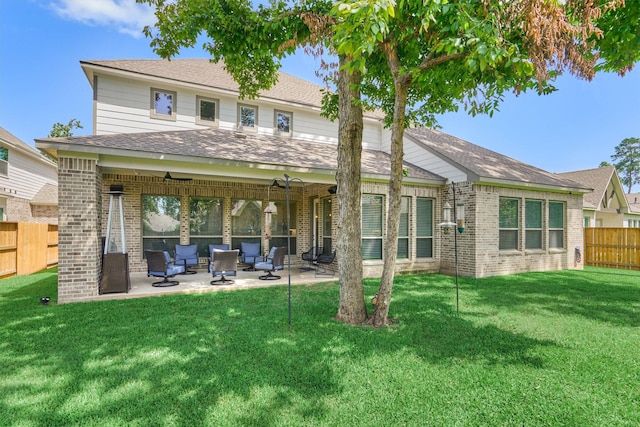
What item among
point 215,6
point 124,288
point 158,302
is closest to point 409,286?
point 158,302

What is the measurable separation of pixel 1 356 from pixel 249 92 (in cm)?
741

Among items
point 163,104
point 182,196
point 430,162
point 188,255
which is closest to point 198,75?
point 163,104

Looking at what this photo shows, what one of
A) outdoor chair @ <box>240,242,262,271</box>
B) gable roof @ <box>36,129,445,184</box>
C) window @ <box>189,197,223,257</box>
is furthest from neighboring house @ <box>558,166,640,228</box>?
window @ <box>189,197,223,257</box>

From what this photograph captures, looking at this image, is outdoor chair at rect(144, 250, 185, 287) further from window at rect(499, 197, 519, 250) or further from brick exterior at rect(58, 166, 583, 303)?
window at rect(499, 197, 519, 250)

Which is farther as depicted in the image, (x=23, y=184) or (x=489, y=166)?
(x=23, y=184)

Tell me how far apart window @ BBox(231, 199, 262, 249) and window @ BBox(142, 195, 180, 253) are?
6.04 ft

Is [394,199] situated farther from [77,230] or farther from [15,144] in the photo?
[15,144]

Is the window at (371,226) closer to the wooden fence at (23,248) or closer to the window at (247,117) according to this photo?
the window at (247,117)

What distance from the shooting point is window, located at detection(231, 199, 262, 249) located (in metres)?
11.3

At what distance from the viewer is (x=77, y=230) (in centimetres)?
652

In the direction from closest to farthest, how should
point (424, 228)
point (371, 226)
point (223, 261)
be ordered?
point (223, 261) < point (371, 226) < point (424, 228)

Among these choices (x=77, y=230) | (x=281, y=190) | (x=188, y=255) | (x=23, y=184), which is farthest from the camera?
(x=23, y=184)

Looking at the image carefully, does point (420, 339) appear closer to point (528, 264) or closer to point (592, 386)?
point (592, 386)

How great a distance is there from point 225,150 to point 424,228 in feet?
22.6
